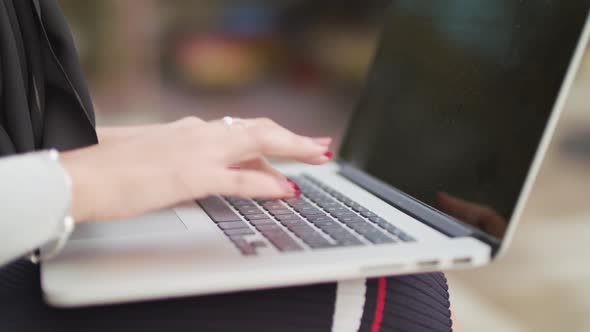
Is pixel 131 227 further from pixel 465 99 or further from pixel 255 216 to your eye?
pixel 465 99

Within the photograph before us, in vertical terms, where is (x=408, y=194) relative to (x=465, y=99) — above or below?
below

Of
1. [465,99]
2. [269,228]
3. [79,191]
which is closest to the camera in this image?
[79,191]

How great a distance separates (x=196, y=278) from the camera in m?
0.47

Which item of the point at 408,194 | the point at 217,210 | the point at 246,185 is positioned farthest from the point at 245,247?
the point at 408,194

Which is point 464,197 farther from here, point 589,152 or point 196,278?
point 589,152

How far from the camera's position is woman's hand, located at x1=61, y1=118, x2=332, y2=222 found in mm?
480

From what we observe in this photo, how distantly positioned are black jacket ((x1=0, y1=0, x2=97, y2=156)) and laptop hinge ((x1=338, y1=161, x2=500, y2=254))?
1.09 feet

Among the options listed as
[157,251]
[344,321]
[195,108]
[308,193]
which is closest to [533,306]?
[308,193]

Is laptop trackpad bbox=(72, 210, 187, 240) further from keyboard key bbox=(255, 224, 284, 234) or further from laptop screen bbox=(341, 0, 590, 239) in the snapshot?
laptop screen bbox=(341, 0, 590, 239)

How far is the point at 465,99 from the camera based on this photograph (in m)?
0.70

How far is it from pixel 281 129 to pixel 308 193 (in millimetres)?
198

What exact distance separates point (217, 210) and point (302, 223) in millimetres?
111

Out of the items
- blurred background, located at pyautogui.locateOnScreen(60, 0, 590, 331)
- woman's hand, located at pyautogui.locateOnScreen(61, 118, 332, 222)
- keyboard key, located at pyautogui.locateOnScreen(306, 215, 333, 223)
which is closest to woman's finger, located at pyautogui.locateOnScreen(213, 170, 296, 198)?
woman's hand, located at pyautogui.locateOnScreen(61, 118, 332, 222)

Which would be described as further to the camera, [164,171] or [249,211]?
[249,211]
